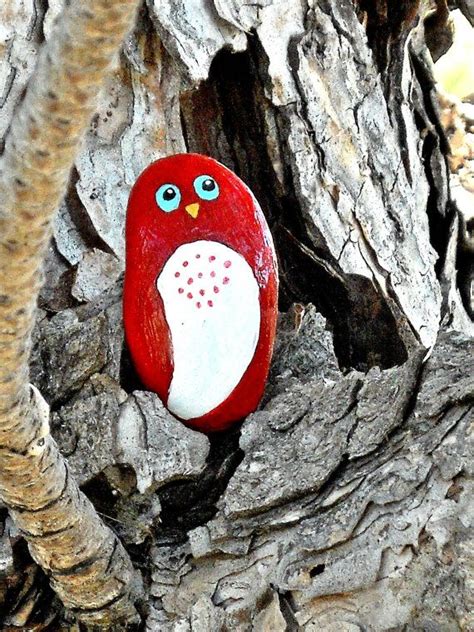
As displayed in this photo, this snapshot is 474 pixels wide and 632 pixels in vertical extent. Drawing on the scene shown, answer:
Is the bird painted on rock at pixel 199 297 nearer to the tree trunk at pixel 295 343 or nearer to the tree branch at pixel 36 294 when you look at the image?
the tree trunk at pixel 295 343

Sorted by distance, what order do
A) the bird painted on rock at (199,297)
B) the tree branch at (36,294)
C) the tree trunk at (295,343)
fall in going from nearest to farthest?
the tree branch at (36,294)
the tree trunk at (295,343)
the bird painted on rock at (199,297)

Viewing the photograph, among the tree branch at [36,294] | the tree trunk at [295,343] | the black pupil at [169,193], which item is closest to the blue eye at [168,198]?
the black pupil at [169,193]

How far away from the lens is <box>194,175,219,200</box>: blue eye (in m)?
1.26

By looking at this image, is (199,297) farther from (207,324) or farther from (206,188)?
(206,188)

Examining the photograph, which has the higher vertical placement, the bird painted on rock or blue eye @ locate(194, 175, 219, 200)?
blue eye @ locate(194, 175, 219, 200)

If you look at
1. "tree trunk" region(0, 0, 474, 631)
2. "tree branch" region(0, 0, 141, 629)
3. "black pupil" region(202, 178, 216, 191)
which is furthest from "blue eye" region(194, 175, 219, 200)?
"tree branch" region(0, 0, 141, 629)

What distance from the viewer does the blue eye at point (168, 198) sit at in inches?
49.6

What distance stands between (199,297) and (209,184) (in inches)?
5.5

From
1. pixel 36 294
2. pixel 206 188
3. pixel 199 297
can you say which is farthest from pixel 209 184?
pixel 36 294

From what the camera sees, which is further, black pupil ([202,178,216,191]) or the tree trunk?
black pupil ([202,178,216,191])

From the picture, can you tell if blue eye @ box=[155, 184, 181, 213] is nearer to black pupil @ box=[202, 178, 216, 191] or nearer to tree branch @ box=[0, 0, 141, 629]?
black pupil @ box=[202, 178, 216, 191]

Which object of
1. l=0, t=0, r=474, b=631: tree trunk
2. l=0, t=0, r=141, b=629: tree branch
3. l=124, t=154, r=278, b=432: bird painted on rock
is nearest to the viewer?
l=0, t=0, r=141, b=629: tree branch

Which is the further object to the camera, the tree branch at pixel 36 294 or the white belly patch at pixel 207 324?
the white belly patch at pixel 207 324

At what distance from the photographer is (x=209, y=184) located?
1268 mm
